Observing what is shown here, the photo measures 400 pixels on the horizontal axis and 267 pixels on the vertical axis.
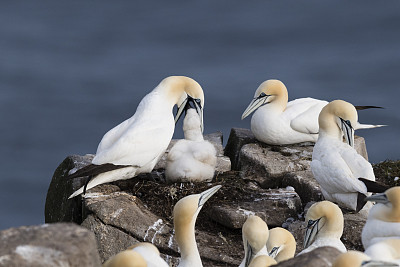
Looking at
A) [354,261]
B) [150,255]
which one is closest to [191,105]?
[150,255]

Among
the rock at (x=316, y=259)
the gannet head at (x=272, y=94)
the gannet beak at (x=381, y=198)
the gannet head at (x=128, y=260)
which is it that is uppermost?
the gannet head at (x=272, y=94)

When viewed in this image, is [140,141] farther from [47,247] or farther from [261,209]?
[47,247]

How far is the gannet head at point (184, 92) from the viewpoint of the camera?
27.7ft

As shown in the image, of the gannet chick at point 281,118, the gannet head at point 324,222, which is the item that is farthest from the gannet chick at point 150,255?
the gannet chick at point 281,118

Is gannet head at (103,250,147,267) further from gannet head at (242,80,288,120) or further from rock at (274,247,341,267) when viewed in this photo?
gannet head at (242,80,288,120)

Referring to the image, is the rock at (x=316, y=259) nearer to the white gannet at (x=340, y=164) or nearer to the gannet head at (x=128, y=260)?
the gannet head at (x=128, y=260)

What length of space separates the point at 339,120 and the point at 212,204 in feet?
3.93

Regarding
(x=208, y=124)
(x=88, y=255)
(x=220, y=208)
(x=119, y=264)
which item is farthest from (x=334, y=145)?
(x=208, y=124)

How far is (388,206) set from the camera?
643cm

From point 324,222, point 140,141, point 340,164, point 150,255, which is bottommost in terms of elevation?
point 324,222

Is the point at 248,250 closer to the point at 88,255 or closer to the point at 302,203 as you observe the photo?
the point at 302,203

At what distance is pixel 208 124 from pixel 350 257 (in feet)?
35.1

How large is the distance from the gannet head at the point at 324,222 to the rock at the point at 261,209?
0.75m

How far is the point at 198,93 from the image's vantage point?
8.53 meters
